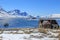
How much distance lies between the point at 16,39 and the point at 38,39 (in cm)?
80

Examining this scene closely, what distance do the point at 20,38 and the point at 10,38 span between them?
0.37m

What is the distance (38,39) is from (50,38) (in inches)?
20.6

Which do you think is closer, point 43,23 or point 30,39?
point 30,39

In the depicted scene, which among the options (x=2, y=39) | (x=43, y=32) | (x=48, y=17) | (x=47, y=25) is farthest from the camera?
(x=48, y=17)

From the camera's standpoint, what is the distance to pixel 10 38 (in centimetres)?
734

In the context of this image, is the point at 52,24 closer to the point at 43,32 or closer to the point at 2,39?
the point at 43,32

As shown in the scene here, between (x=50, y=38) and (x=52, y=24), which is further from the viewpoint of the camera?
(x=52, y=24)

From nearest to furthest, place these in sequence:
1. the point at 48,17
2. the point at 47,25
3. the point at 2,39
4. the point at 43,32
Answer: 1. the point at 2,39
2. the point at 43,32
3. the point at 47,25
4. the point at 48,17

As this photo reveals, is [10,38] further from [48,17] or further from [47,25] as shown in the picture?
[48,17]

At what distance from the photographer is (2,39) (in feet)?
23.3

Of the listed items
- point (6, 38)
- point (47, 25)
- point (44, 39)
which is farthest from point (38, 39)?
point (47, 25)

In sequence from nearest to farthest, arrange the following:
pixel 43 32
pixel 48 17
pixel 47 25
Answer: pixel 43 32 < pixel 47 25 < pixel 48 17

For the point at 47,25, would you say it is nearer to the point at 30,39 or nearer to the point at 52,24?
the point at 52,24

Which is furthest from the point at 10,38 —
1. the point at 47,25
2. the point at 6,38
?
the point at 47,25
